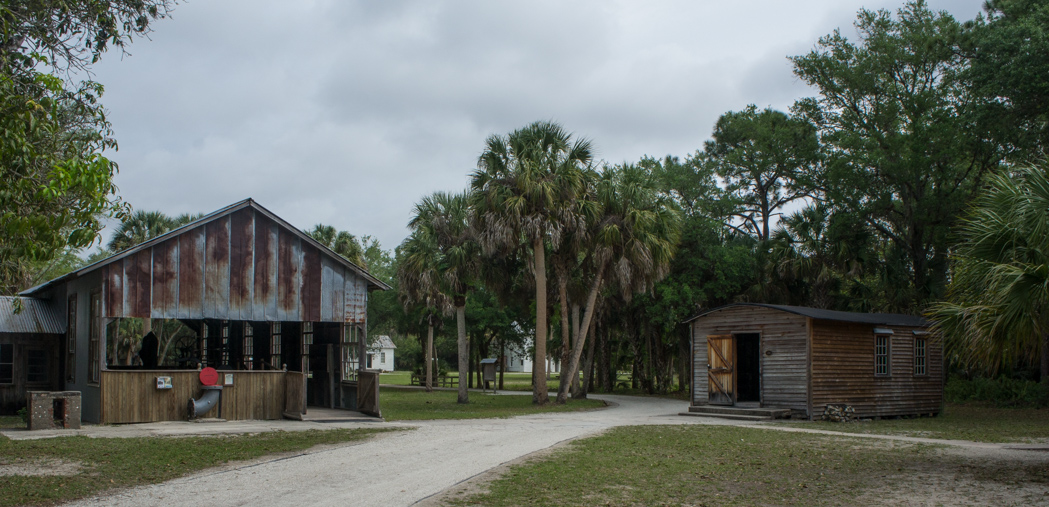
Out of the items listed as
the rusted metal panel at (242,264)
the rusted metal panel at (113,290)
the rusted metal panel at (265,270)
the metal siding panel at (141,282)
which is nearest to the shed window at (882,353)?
the rusted metal panel at (265,270)

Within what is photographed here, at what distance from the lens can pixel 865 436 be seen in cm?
1548

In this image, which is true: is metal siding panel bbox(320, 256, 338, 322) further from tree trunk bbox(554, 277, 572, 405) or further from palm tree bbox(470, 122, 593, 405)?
tree trunk bbox(554, 277, 572, 405)

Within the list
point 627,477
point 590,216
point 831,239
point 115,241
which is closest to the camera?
point 627,477

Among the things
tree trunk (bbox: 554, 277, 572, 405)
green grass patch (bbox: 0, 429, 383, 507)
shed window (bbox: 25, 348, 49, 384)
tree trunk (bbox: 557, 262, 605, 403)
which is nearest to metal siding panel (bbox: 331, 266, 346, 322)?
green grass patch (bbox: 0, 429, 383, 507)

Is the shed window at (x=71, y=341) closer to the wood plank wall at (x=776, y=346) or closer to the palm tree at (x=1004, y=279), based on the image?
the wood plank wall at (x=776, y=346)

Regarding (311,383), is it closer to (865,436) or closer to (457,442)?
(457,442)

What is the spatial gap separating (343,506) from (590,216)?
58.2 ft

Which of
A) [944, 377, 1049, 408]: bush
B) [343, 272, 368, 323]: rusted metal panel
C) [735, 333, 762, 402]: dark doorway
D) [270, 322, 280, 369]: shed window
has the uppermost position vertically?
[343, 272, 368, 323]: rusted metal panel

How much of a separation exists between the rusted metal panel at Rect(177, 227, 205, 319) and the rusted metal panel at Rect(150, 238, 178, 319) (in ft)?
0.32

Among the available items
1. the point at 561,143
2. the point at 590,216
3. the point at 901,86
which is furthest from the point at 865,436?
the point at 901,86

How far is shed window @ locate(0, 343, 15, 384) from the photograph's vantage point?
773 inches

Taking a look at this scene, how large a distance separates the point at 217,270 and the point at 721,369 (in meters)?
13.5

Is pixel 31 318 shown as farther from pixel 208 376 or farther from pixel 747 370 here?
pixel 747 370

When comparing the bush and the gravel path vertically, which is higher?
the gravel path
